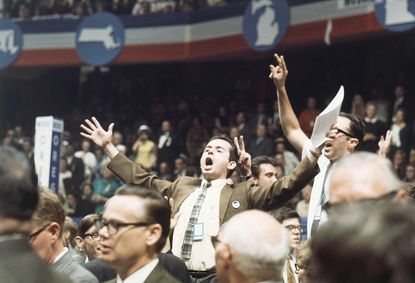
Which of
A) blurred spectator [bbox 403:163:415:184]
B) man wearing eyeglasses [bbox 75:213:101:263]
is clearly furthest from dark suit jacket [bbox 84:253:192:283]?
blurred spectator [bbox 403:163:415:184]

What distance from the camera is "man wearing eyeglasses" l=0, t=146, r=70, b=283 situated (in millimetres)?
2691

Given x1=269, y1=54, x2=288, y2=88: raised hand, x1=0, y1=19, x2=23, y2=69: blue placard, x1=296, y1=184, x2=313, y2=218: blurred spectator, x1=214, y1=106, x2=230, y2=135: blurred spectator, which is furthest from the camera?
x1=0, y1=19, x2=23, y2=69: blue placard

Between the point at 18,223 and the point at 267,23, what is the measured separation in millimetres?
14534

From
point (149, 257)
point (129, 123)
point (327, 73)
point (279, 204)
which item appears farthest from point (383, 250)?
point (129, 123)

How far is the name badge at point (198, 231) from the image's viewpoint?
5.58 meters

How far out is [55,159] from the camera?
1022 cm

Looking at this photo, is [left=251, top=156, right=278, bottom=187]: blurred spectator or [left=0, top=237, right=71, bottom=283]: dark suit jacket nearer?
[left=0, top=237, right=71, bottom=283]: dark suit jacket

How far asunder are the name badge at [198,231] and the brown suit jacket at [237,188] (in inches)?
4.6

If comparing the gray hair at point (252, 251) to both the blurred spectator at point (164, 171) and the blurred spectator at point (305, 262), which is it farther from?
the blurred spectator at point (164, 171)

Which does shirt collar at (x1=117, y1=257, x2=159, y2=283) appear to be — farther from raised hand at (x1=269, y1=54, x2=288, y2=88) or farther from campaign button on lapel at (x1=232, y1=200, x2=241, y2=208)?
raised hand at (x1=269, y1=54, x2=288, y2=88)

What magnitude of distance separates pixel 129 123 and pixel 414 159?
9.41 metres

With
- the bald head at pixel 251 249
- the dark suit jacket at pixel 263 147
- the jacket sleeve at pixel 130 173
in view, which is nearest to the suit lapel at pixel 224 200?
the jacket sleeve at pixel 130 173

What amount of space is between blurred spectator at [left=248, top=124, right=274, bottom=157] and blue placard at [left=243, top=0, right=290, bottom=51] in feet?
5.67

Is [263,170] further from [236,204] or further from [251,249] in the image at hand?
[251,249]
